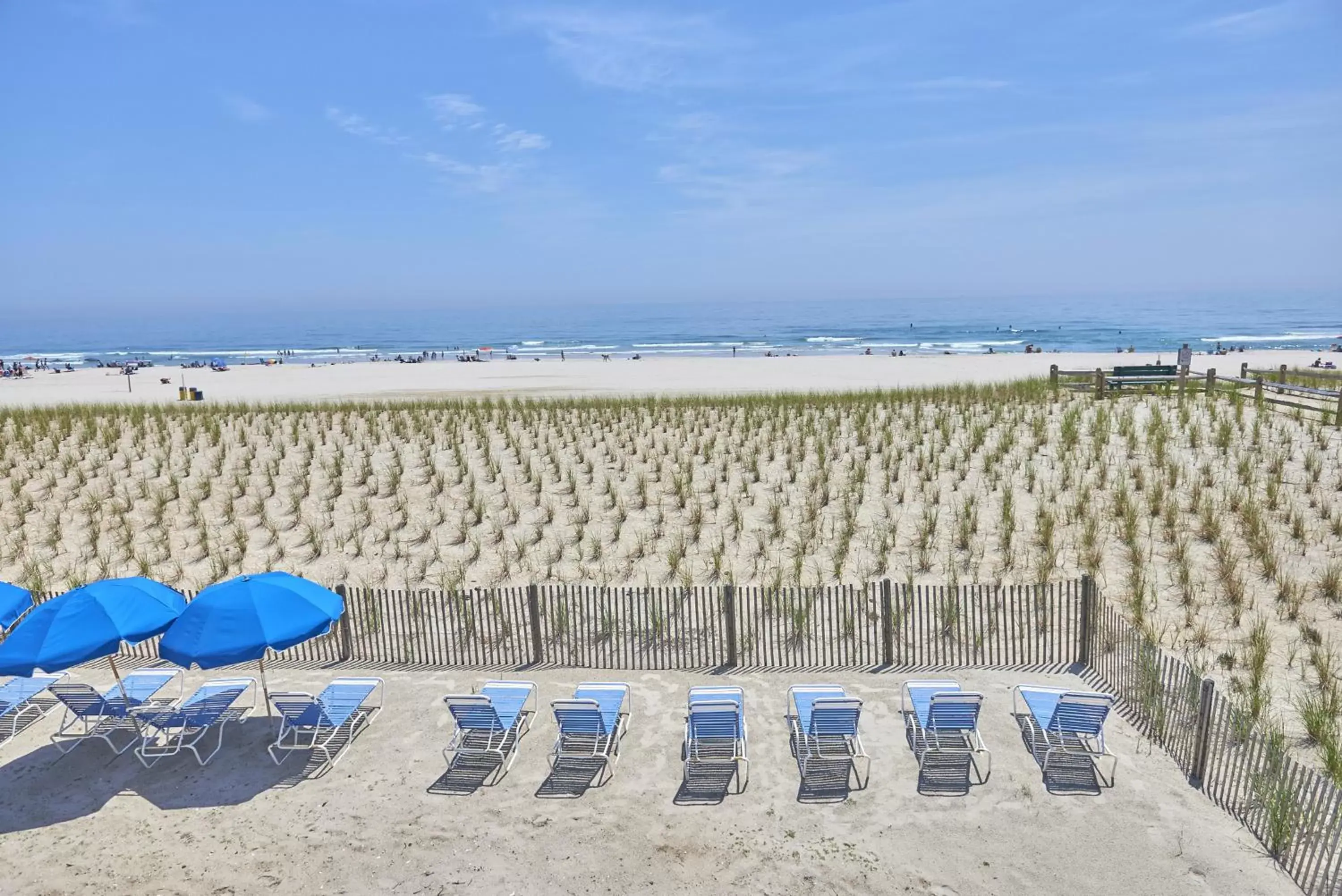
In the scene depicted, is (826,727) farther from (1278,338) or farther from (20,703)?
(1278,338)

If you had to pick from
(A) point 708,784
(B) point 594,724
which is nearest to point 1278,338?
(A) point 708,784

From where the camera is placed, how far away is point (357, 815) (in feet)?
22.3

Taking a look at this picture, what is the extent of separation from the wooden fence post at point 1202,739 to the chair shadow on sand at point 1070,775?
788mm

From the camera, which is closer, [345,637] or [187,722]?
[187,722]

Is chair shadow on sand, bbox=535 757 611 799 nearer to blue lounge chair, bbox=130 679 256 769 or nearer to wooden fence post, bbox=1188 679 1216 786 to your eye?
blue lounge chair, bbox=130 679 256 769

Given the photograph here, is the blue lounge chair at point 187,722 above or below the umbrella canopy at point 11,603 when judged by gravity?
below

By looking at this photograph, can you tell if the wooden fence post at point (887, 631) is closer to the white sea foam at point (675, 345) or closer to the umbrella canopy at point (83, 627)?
the umbrella canopy at point (83, 627)

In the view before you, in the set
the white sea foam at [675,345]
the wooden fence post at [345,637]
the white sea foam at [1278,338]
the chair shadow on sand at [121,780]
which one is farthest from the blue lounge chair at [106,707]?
the white sea foam at [1278,338]

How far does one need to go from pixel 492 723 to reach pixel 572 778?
35.9 inches

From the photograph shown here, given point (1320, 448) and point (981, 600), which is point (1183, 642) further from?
point (1320, 448)

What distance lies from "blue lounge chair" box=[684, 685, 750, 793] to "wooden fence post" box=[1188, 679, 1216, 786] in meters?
3.87

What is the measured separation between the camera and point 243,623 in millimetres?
7070

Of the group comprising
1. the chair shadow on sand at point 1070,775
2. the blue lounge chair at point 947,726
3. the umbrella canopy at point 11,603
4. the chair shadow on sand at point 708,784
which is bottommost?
the chair shadow on sand at point 708,784

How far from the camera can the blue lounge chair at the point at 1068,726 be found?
7.15 metres
